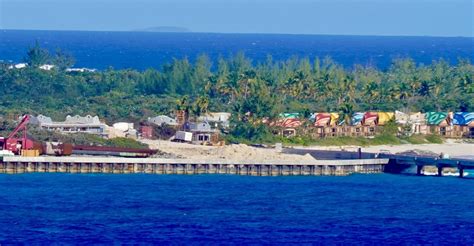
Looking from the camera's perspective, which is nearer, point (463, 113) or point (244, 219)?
point (244, 219)

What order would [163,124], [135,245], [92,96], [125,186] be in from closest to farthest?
[135,245] < [125,186] < [163,124] < [92,96]

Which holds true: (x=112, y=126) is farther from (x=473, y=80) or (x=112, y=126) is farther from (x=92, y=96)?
(x=473, y=80)

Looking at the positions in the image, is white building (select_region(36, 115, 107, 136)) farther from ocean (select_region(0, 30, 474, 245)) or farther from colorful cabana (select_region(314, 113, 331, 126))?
colorful cabana (select_region(314, 113, 331, 126))

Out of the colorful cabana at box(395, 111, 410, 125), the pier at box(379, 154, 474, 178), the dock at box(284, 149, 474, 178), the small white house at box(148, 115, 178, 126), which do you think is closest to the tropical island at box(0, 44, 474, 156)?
the small white house at box(148, 115, 178, 126)

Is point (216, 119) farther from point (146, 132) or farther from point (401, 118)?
point (401, 118)

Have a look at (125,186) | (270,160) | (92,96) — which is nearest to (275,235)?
(125,186)

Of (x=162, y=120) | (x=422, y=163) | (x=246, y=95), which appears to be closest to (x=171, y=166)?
(x=422, y=163)

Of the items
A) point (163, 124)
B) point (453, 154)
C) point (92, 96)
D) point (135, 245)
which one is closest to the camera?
point (135, 245)
